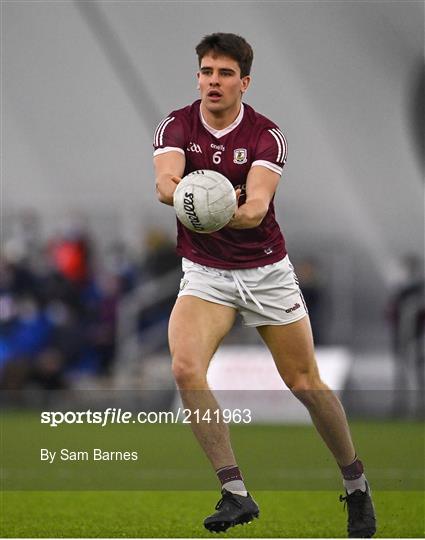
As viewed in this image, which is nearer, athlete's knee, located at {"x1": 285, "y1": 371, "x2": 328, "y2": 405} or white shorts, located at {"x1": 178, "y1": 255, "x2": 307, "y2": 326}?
white shorts, located at {"x1": 178, "y1": 255, "x2": 307, "y2": 326}

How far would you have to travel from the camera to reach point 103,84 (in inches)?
770

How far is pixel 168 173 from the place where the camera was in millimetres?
7516

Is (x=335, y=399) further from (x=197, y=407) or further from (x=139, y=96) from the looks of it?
(x=139, y=96)

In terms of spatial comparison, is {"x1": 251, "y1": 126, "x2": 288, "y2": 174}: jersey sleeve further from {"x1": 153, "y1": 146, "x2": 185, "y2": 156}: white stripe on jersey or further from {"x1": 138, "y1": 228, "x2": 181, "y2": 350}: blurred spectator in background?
{"x1": 138, "y1": 228, "x2": 181, "y2": 350}: blurred spectator in background

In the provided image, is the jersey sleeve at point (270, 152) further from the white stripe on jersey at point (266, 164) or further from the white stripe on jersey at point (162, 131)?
the white stripe on jersey at point (162, 131)

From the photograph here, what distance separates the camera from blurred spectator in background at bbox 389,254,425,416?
17953 mm

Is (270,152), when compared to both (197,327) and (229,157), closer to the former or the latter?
(229,157)

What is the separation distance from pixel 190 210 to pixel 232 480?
150cm

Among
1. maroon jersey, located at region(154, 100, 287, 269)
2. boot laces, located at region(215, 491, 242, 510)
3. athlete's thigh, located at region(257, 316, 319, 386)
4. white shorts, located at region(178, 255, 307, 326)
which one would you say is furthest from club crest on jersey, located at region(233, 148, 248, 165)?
boot laces, located at region(215, 491, 242, 510)

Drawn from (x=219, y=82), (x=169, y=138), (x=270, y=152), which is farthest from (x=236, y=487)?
(x=219, y=82)

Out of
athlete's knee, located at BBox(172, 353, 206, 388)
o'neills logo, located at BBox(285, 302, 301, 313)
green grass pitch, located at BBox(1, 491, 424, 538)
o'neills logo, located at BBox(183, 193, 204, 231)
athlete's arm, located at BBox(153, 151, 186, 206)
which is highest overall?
athlete's arm, located at BBox(153, 151, 186, 206)

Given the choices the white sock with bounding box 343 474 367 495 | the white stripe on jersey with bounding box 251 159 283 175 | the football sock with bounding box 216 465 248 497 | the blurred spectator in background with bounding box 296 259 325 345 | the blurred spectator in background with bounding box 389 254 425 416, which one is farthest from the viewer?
the blurred spectator in background with bounding box 389 254 425 416

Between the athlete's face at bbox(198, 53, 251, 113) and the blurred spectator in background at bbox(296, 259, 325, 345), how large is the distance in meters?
9.55

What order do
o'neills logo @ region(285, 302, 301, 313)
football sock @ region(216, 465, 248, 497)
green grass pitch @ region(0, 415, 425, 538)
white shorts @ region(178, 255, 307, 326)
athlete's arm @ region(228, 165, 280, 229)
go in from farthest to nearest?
green grass pitch @ region(0, 415, 425, 538), o'neills logo @ region(285, 302, 301, 313), white shorts @ region(178, 255, 307, 326), football sock @ region(216, 465, 248, 497), athlete's arm @ region(228, 165, 280, 229)
